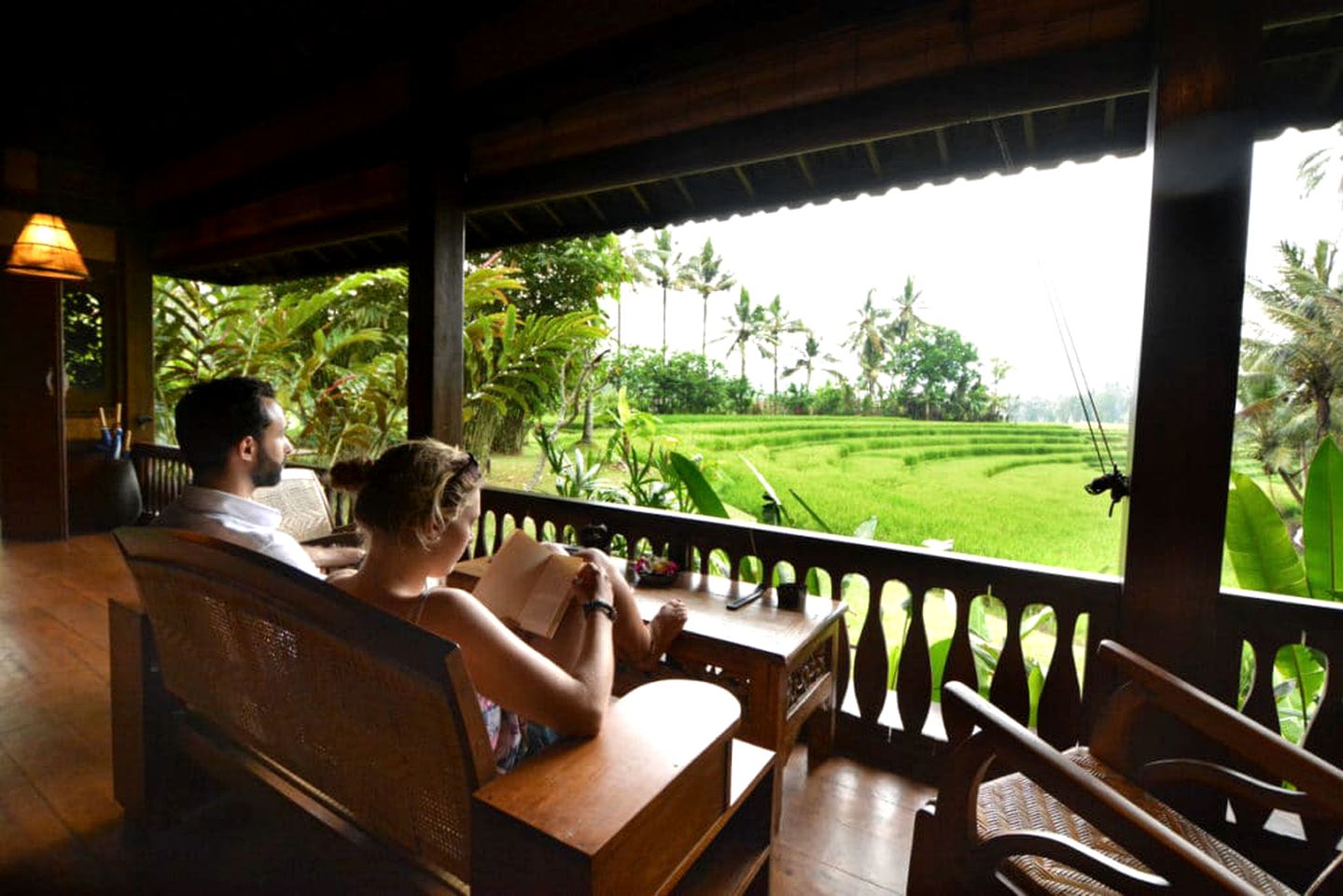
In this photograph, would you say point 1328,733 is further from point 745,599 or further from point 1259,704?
point 745,599

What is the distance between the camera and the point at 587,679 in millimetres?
1108

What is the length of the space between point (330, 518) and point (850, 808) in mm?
2867

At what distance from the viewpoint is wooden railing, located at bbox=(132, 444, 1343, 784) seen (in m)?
1.70

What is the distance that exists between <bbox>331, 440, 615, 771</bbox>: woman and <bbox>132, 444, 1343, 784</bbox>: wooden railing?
96cm

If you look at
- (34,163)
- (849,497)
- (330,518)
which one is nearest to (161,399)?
→ (34,163)

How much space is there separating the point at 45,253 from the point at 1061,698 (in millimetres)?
5431

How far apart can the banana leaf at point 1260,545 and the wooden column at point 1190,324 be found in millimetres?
566

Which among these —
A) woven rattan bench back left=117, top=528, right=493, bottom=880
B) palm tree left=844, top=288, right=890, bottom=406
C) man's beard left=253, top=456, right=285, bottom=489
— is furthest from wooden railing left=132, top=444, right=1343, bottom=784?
palm tree left=844, top=288, right=890, bottom=406

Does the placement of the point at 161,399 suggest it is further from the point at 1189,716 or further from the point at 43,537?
the point at 1189,716

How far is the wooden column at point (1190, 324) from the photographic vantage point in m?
1.57

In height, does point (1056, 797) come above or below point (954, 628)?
above

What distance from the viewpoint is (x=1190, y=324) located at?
1615 millimetres

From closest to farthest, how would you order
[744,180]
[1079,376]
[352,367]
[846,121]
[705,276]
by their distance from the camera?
[1079,376], [846,121], [744,180], [352,367], [705,276]

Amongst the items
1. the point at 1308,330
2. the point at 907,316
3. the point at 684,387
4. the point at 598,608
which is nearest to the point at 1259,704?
the point at 598,608
